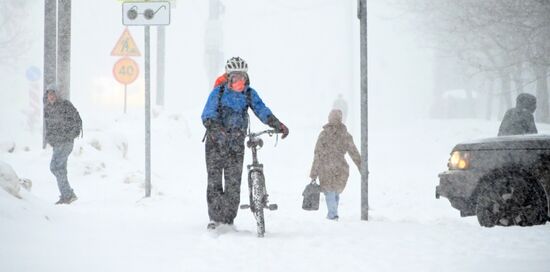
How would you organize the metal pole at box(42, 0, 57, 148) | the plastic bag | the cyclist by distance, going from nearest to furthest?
1. the cyclist
2. the plastic bag
3. the metal pole at box(42, 0, 57, 148)

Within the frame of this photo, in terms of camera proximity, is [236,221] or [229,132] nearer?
[229,132]

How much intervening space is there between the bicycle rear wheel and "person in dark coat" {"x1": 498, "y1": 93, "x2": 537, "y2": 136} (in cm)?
467

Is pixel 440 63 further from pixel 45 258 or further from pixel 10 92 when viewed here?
pixel 45 258

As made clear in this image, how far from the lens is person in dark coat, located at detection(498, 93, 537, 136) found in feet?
28.1

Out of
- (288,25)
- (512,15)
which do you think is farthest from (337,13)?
(512,15)

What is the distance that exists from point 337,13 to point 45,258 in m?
92.1

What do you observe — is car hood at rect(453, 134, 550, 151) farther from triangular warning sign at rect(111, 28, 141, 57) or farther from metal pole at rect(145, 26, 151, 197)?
triangular warning sign at rect(111, 28, 141, 57)

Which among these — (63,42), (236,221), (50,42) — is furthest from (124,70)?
(236,221)

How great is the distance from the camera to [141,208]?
816 cm

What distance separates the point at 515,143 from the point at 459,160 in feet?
2.22

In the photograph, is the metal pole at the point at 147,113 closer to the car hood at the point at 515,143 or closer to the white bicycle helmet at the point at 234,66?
the white bicycle helmet at the point at 234,66

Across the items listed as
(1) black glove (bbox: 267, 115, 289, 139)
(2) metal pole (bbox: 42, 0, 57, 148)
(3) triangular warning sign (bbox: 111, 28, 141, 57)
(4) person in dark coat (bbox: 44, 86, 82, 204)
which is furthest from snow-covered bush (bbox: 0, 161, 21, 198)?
(3) triangular warning sign (bbox: 111, 28, 141, 57)

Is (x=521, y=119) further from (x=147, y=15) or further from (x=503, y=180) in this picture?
(x=147, y=15)

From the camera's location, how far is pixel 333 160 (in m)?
8.23
